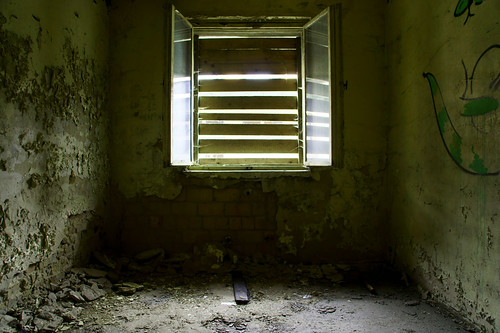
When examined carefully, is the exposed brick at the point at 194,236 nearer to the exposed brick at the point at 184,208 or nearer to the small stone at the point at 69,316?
the exposed brick at the point at 184,208

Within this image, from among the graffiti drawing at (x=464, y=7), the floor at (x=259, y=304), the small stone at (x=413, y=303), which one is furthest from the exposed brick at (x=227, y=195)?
the graffiti drawing at (x=464, y=7)

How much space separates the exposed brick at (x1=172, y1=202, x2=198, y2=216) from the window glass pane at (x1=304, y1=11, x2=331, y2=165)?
1.07m

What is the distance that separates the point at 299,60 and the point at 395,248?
1792mm

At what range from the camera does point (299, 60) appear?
287 centimetres

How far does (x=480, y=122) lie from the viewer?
1705 millimetres

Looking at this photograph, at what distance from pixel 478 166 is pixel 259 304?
1.50 metres

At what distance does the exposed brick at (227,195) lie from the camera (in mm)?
2719

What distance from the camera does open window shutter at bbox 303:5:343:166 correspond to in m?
2.72

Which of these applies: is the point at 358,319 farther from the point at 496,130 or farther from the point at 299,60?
the point at 299,60

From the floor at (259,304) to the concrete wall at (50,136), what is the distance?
0.27m

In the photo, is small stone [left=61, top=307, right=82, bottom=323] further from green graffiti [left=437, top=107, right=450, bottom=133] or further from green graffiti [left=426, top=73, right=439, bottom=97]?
green graffiti [left=426, top=73, right=439, bottom=97]

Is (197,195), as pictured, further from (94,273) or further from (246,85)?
(246,85)

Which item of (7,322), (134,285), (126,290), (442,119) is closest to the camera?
(7,322)

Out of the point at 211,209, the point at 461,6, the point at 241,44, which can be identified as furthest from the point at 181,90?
the point at 461,6
